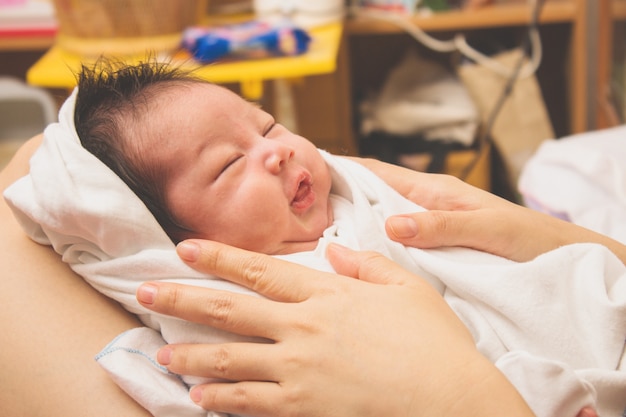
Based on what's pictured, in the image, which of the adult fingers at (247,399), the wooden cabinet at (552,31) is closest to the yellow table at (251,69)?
the wooden cabinet at (552,31)

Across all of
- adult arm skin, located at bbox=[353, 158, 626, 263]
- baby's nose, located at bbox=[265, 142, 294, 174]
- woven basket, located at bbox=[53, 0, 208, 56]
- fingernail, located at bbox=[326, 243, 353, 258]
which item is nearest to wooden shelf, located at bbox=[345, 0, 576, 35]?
woven basket, located at bbox=[53, 0, 208, 56]

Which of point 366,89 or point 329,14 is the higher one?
point 329,14

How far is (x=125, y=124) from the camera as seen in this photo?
0.86 m

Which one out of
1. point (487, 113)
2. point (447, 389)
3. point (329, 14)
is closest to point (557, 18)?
point (487, 113)

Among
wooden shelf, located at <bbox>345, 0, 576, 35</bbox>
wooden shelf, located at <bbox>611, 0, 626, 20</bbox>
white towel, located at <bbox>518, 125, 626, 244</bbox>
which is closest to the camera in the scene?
white towel, located at <bbox>518, 125, 626, 244</bbox>

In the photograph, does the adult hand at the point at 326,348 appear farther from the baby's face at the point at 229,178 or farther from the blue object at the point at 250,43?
the blue object at the point at 250,43

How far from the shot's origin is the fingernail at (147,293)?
0.73m

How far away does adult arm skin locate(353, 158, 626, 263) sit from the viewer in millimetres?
850

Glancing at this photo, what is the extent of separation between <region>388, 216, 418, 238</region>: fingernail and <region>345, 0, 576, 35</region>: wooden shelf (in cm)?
157

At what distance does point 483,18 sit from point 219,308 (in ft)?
5.85

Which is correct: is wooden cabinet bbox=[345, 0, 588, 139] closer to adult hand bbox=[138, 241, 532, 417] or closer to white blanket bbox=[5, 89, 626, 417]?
white blanket bbox=[5, 89, 626, 417]

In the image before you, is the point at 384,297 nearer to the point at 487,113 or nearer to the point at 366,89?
the point at 487,113

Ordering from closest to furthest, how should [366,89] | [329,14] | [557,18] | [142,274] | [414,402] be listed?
[414,402] < [142,274] < [329,14] < [557,18] < [366,89]

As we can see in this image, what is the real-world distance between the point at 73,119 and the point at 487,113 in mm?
1683
